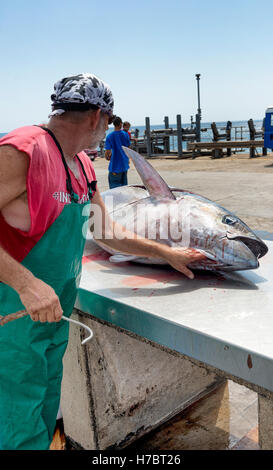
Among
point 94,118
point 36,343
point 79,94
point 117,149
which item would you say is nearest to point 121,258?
point 36,343

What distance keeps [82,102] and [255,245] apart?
48.0 inches

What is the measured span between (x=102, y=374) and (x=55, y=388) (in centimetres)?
62

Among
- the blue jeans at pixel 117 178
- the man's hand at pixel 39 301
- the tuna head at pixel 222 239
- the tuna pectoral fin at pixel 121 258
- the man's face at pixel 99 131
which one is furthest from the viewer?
the blue jeans at pixel 117 178

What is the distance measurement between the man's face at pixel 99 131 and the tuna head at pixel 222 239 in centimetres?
79

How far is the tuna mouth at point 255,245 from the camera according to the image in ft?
7.41

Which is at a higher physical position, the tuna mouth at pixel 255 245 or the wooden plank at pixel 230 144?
the wooden plank at pixel 230 144

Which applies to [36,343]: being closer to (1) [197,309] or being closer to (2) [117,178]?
(1) [197,309]

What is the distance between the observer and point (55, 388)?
1.97 metres

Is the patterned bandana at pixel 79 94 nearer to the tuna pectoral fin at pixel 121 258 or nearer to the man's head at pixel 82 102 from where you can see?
the man's head at pixel 82 102

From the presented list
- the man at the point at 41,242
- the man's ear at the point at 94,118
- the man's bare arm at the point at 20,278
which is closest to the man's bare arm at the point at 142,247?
the man at the point at 41,242

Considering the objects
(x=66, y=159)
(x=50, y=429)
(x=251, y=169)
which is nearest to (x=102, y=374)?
(x=50, y=429)

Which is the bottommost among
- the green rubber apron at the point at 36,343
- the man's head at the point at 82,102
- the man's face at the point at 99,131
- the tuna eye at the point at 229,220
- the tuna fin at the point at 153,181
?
the green rubber apron at the point at 36,343

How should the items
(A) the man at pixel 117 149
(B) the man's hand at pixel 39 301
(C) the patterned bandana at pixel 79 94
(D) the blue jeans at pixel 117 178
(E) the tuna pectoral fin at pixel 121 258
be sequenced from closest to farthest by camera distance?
(B) the man's hand at pixel 39 301, (C) the patterned bandana at pixel 79 94, (E) the tuna pectoral fin at pixel 121 258, (A) the man at pixel 117 149, (D) the blue jeans at pixel 117 178
